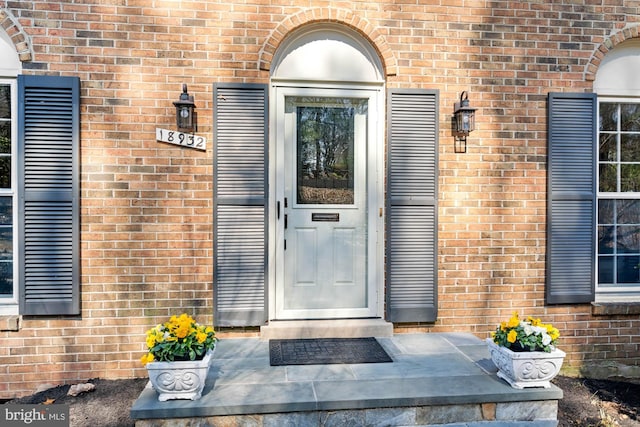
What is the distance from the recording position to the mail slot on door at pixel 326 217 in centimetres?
405

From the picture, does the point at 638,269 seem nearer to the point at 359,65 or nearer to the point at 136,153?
the point at 359,65

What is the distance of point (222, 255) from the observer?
376 centimetres

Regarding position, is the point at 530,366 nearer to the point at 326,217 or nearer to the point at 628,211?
the point at 326,217

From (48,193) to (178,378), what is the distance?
202 cm

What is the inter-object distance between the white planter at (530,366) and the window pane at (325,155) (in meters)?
1.91

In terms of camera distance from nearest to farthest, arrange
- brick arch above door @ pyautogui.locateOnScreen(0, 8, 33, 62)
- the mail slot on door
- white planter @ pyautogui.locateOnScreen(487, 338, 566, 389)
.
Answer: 1. white planter @ pyautogui.locateOnScreen(487, 338, 566, 389)
2. brick arch above door @ pyautogui.locateOnScreen(0, 8, 33, 62)
3. the mail slot on door

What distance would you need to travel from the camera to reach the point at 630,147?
14.2 feet

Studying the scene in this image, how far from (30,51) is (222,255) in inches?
91.4

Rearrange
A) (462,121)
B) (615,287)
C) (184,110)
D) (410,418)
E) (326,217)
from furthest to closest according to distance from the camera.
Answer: (615,287) < (326,217) < (462,121) < (184,110) < (410,418)

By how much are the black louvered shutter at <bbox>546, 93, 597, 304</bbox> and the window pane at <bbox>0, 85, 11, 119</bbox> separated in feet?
15.9

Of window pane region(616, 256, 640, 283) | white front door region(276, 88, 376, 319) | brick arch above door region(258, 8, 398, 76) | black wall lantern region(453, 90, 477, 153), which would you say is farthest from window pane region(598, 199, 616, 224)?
brick arch above door region(258, 8, 398, 76)

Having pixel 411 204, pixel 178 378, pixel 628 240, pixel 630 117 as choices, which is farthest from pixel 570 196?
pixel 178 378

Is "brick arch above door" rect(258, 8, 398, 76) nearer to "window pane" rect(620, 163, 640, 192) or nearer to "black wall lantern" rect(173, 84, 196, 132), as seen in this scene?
"black wall lantern" rect(173, 84, 196, 132)

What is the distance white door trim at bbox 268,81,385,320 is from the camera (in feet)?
13.0
